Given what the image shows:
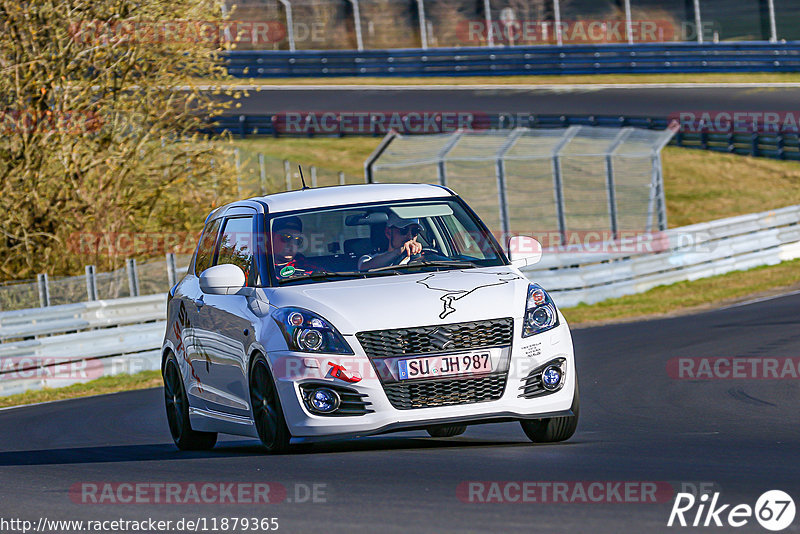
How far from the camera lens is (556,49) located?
43344 mm

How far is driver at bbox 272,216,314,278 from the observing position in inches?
339

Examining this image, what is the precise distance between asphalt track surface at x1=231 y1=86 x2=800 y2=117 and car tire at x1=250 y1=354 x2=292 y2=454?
28994mm

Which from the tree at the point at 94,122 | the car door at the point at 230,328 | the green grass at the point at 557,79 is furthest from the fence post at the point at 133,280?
the green grass at the point at 557,79

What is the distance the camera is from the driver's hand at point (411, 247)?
8.72m

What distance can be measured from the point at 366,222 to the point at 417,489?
264 centimetres

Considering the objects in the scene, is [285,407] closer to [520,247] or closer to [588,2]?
[520,247]

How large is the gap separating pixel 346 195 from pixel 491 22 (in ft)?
116

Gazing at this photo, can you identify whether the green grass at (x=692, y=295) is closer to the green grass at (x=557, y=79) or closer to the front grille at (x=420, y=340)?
the front grille at (x=420, y=340)

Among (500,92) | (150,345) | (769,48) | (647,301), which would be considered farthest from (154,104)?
(769,48)

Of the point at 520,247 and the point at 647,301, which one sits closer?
the point at 520,247

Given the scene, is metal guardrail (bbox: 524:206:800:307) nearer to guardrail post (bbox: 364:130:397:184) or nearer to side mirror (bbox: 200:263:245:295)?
guardrail post (bbox: 364:130:397:184)

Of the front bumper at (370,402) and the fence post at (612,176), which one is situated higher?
the front bumper at (370,402)

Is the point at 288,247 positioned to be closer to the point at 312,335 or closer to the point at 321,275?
the point at 321,275

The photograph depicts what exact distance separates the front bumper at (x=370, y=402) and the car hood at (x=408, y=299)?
15cm
